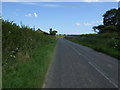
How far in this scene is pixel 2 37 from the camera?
38.1ft

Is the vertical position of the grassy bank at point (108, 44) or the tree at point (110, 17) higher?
the tree at point (110, 17)

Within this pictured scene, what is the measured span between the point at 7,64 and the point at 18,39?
3.05m

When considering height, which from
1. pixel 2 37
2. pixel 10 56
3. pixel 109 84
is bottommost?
pixel 109 84

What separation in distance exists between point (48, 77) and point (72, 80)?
1230mm

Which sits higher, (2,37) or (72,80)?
(2,37)

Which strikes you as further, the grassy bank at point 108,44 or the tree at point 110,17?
the tree at point 110,17

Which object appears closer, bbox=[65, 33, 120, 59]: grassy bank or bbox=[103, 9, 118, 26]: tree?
bbox=[65, 33, 120, 59]: grassy bank

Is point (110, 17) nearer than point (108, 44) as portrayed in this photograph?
No

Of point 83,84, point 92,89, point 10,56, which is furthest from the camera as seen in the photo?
point 10,56

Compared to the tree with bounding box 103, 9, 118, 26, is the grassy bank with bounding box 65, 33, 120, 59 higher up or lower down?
lower down

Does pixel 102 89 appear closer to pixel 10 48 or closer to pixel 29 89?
pixel 29 89

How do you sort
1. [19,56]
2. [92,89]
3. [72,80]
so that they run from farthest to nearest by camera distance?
[19,56] < [72,80] < [92,89]

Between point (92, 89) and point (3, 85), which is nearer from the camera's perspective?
point (3, 85)

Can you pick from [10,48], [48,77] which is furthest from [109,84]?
[10,48]
